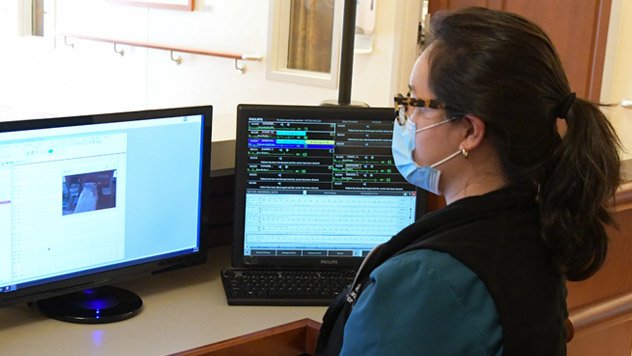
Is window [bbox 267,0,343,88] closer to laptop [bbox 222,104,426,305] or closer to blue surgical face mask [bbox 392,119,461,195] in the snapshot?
laptop [bbox 222,104,426,305]

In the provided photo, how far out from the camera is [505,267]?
1.12 meters

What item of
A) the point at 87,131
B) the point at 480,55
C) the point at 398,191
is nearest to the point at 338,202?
the point at 398,191

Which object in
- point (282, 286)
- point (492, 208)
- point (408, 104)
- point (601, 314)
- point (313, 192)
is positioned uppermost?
point (408, 104)

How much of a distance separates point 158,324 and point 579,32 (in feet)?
7.35

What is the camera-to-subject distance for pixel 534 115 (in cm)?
115

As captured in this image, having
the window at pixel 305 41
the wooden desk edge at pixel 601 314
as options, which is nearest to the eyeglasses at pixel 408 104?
the wooden desk edge at pixel 601 314

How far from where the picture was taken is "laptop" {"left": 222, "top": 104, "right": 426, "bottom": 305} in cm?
190

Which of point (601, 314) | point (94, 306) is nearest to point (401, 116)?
point (94, 306)

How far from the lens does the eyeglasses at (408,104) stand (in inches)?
47.9

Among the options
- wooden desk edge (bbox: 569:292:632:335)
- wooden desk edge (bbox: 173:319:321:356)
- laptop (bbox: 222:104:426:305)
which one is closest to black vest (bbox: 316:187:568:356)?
wooden desk edge (bbox: 173:319:321:356)

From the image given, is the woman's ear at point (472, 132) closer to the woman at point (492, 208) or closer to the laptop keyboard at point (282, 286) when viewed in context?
the woman at point (492, 208)

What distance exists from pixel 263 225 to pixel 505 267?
880mm

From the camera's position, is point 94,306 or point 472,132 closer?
point 472,132

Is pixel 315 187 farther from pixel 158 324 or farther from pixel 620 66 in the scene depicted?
pixel 620 66
